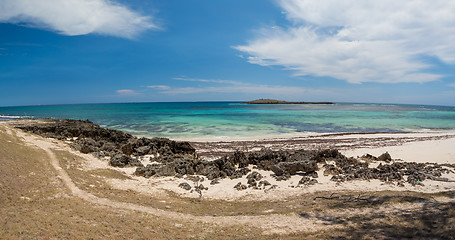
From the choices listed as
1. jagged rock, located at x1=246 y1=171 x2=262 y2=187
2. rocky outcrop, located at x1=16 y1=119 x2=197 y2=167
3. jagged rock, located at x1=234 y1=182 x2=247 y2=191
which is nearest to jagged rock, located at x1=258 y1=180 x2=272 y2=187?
jagged rock, located at x1=246 y1=171 x2=262 y2=187

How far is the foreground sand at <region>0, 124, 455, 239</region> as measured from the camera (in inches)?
211

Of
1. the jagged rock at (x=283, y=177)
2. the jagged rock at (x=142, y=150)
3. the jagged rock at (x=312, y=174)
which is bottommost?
the jagged rock at (x=283, y=177)

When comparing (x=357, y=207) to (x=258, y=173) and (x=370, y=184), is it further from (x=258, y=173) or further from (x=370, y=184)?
(x=258, y=173)

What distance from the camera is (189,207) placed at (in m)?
7.84

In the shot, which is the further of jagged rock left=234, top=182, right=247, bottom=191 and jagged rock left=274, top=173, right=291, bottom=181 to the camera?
jagged rock left=274, top=173, right=291, bottom=181

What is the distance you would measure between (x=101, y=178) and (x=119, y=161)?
8.86ft

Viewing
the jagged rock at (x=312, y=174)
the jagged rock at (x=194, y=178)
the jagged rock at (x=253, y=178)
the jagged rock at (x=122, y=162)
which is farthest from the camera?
the jagged rock at (x=122, y=162)

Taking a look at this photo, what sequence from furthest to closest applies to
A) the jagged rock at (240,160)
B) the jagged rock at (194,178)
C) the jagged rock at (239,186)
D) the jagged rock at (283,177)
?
1. the jagged rock at (240,160)
2. the jagged rock at (194,178)
3. the jagged rock at (283,177)
4. the jagged rock at (239,186)

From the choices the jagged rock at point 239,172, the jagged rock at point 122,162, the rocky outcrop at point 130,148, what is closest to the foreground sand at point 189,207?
the jagged rock at point 239,172

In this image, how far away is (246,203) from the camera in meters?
8.27

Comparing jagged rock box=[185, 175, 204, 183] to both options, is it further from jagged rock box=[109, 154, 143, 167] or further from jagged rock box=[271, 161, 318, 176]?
jagged rock box=[271, 161, 318, 176]

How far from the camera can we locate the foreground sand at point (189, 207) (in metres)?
5.37

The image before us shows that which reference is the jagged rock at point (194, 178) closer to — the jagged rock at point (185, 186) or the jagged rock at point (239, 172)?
the jagged rock at point (185, 186)

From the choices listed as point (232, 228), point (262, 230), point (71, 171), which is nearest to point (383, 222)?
point (262, 230)
